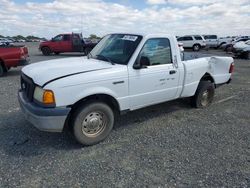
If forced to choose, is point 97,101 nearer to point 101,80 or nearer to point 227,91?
point 101,80

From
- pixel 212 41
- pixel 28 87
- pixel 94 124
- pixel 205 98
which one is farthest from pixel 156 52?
pixel 212 41

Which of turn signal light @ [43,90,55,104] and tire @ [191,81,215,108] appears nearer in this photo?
turn signal light @ [43,90,55,104]

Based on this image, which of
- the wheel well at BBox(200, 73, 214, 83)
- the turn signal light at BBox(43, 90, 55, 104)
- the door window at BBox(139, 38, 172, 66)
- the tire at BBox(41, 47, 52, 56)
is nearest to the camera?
the turn signal light at BBox(43, 90, 55, 104)

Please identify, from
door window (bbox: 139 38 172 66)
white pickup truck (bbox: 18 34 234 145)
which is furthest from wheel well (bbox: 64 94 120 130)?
door window (bbox: 139 38 172 66)

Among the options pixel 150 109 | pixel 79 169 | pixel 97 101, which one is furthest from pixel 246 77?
pixel 79 169

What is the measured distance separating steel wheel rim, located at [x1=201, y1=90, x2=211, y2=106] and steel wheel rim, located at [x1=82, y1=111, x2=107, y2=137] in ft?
9.70

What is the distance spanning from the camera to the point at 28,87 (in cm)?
418

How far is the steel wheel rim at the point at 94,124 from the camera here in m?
4.10

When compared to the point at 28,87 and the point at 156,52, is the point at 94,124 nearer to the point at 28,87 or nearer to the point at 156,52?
the point at 28,87

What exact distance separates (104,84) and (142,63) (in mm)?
815

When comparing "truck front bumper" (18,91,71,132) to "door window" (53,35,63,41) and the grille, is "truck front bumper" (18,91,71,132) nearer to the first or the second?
the grille

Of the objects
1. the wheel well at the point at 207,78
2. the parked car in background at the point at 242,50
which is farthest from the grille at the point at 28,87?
the parked car in background at the point at 242,50

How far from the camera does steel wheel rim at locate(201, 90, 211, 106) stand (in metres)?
6.20

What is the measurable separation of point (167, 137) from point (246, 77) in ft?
26.9
